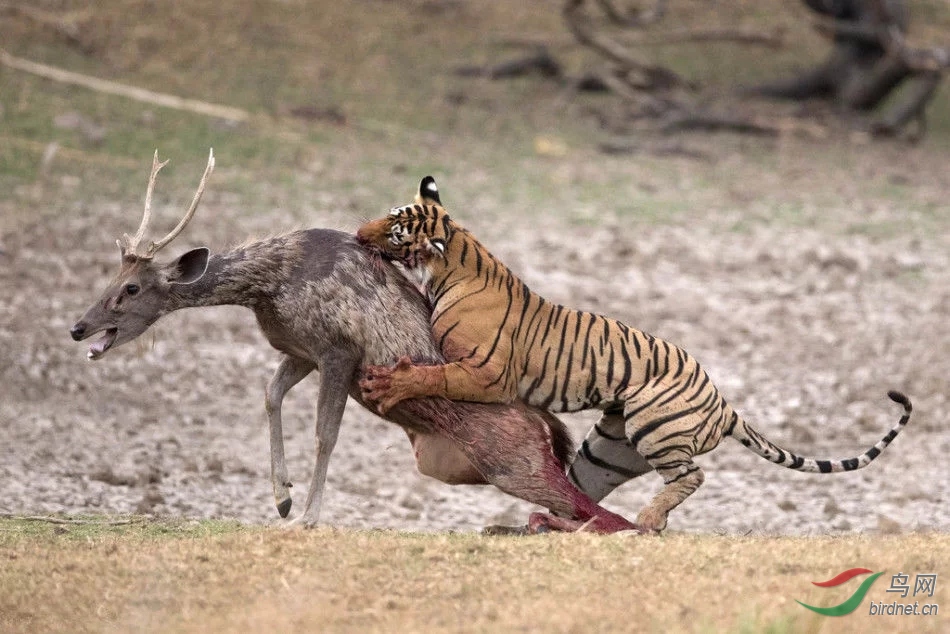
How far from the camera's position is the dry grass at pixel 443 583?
4.63 metres

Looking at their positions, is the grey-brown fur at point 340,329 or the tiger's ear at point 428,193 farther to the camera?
the tiger's ear at point 428,193

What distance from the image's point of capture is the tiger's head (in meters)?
6.12

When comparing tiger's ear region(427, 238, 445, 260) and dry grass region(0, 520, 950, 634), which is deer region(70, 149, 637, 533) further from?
dry grass region(0, 520, 950, 634)

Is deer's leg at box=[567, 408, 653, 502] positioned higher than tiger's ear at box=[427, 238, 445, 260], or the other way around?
tiger's ear at box=[427, 238, 445, 260]

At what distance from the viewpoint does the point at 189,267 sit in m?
6.14

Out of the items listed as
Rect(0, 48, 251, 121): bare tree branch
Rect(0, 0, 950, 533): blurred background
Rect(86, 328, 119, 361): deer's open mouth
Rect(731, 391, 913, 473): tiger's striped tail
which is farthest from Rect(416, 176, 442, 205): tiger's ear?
Rect(0, 48, 251, 121): bare tree branch

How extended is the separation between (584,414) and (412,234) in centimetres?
400

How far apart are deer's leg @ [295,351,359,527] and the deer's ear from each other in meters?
0.66

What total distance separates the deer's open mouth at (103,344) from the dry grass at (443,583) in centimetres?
81

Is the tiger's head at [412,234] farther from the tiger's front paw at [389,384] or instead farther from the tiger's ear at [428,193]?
the tiger's front paw at [389,384]

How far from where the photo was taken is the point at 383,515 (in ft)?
24.9

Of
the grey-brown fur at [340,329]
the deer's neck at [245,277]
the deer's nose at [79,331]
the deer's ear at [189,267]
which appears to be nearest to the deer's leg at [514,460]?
the grey-brown fur at [340,329]

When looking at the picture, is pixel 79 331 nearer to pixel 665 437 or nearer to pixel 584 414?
pixel 665 437

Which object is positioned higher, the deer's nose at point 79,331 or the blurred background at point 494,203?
the deer's nose at point 79,331
